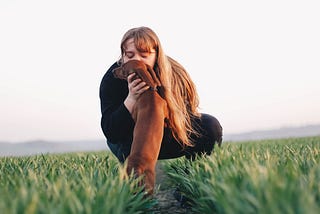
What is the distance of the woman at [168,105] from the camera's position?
3244mm

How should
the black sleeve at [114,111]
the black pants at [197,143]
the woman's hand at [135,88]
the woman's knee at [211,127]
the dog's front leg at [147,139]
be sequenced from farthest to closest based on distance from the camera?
1. the woman's knee at [211,127]
2. the black pants at [197,143]
3. the black sleeve at [114,111]
4. the woman's hand at [135,88]
5. the dog's front leg at [147,139]

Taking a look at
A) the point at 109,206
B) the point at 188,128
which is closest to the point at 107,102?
the point at 188,128

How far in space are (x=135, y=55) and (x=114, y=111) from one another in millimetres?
474

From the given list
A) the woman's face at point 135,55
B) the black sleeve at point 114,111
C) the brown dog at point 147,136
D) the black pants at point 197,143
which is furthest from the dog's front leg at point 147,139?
the black pants at point 197,143

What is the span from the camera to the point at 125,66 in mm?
3105

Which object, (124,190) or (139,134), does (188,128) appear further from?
(124,190)

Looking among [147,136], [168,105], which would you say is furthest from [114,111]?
[147,136]

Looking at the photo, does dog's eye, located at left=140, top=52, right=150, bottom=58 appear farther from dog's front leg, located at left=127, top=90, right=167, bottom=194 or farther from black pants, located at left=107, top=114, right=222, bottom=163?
black pants, located at left=107, top=114, right=222, bottom=163

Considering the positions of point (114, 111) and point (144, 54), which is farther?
point (114, 111)

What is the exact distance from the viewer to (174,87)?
144 inches

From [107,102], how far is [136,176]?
3.22ft

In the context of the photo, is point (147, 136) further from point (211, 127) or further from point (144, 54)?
point (211, 127)

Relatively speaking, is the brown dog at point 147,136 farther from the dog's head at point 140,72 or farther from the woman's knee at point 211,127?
the woman's knee at point 211,127

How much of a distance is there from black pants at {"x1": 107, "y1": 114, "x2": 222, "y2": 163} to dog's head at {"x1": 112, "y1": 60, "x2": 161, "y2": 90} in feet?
2.06
